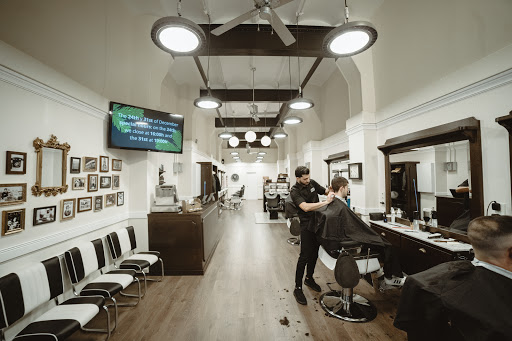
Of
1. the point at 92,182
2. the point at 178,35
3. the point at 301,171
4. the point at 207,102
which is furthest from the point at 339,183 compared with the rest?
the point at 92,182

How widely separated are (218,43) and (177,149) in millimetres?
1939

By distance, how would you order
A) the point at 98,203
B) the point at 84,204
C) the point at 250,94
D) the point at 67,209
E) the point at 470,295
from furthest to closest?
the point at 250,94 < the point at 98,203 < the point at 84,204 < the point at 67,209 < the point at 470,295

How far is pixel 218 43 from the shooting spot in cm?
356

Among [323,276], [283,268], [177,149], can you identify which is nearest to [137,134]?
[177,149]

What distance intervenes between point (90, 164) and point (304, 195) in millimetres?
2691

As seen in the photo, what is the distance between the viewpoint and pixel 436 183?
2568mm

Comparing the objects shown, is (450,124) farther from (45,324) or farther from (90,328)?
(90,328)

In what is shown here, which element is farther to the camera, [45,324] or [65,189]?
[65,189]

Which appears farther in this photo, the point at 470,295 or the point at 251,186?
the point at 251,186

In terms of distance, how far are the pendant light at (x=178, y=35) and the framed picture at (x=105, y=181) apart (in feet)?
6.08

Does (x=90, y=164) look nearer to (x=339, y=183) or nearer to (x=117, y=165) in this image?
(x=117, y=165)

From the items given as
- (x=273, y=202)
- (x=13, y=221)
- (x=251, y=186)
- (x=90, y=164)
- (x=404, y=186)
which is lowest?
(x=273, y=202)

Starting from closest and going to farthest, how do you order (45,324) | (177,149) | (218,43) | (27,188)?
(45,324), (27,188), (177,149), (218,43)

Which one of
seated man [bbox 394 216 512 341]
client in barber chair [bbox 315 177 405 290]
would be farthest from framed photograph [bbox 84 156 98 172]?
seated man [bbox 394 216 512 341]
